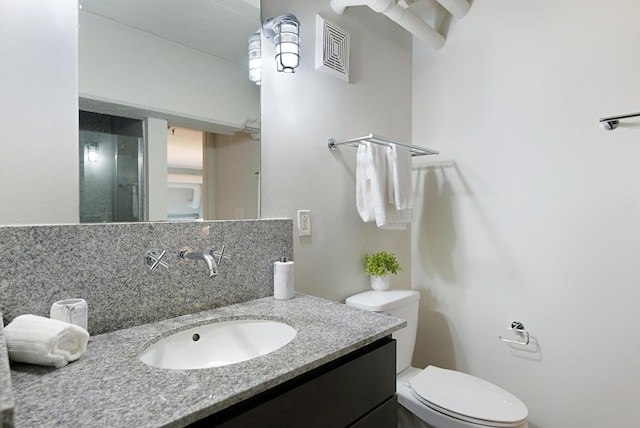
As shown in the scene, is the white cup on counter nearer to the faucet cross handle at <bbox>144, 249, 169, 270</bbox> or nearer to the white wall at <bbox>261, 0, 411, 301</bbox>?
the faucet cross handle at <bbox>144, 249, 169, 270</bbox>

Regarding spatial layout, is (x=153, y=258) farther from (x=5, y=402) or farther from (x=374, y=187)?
(x=374, y=187)

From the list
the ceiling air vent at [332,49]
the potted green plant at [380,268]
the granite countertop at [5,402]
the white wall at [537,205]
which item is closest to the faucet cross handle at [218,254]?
the granite countertop at [5,402]

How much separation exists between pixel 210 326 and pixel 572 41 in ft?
6.48

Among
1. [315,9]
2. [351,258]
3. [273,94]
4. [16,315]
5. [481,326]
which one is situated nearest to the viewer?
[16,315]

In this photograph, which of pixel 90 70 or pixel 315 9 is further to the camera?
pixel 315 9

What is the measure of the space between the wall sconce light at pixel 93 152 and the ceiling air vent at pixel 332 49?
1.00m

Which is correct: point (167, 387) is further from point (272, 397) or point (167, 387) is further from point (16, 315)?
point (16, 315)

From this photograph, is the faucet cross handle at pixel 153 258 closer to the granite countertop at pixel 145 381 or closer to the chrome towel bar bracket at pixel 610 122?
the granite countertop at pixel 145 381

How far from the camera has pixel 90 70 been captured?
37.5 inches

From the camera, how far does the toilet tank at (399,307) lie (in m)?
1.58

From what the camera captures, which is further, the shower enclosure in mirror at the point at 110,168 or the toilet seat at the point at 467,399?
the toilet seat at the point at 467,399

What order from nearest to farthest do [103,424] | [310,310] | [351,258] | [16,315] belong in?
[103,424]
[16,315]
[310,310]
[351,258]

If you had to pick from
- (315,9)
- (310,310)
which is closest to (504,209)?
(310,310)

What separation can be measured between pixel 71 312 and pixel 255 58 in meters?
1.08
